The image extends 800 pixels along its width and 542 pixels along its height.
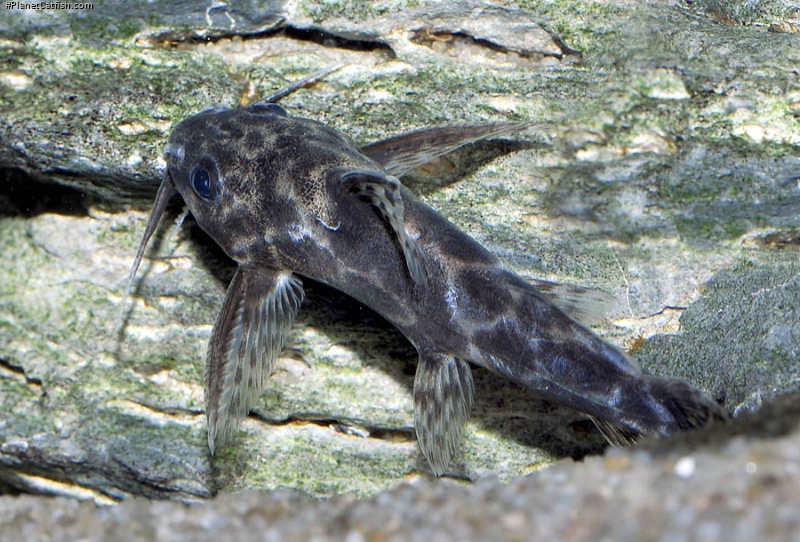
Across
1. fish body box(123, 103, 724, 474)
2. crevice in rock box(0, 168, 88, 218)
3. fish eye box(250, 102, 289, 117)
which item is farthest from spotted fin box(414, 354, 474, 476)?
crevice in rock box(0, 168, 88, 218)

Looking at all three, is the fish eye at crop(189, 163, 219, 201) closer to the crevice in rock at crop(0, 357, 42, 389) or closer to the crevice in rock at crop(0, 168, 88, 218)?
the crevice in rock at crop(0, 168, 88, 218)

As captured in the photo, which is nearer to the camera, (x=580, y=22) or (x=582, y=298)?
(x=582, y=298)

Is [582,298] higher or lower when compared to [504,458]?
higher

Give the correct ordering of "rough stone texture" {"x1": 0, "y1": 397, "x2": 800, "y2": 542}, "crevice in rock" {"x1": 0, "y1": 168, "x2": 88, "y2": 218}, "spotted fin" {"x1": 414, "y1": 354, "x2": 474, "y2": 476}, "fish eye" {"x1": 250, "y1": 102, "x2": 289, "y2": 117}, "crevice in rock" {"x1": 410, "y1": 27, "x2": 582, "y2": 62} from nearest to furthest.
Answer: "rough stone texture" {"x1": 0, "y1": 397, "x2": 800, "y2": 542}
"spotted fin" {"x1": 414, "y1": 354, "x2": 474, "y2": 476}
"fish eye" {"x1": 250, "y1": 102, "x2": 289, "y2": 117}
"crevice in rock" {"x1": 410, "y1": 27, "x2": 582, "y2": 62}
"crevice in rock" {"x1": 0, "y1": 168, "x2": 88, "y2": 218}

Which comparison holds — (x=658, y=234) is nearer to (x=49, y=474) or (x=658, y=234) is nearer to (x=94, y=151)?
(x=94, y=151)

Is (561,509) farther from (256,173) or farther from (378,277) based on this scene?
(256,173)

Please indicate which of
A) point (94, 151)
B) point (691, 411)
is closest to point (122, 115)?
point (94, 151)
